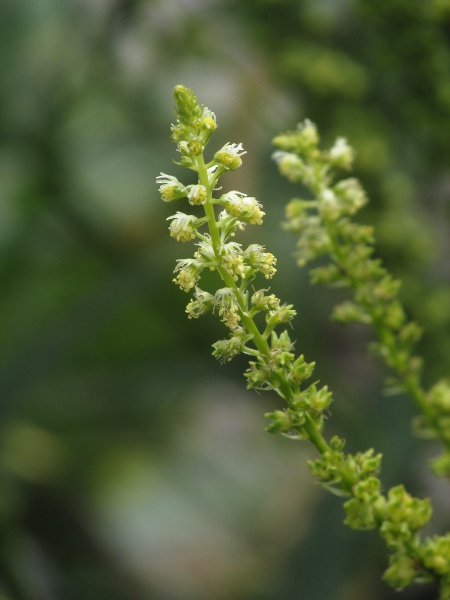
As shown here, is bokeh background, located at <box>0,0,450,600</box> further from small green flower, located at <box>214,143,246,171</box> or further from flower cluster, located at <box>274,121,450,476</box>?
small green flower, located at <box>214,143,246,171</box>

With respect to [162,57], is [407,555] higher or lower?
lower

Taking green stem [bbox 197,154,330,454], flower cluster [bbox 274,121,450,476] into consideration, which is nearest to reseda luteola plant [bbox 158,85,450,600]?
green stem [bbox 197,154,330,454]

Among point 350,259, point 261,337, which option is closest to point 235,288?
point 261,337

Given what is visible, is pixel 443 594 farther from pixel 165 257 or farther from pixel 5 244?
pixel 5 244

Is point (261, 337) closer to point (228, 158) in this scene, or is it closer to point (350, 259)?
point (228, 158)

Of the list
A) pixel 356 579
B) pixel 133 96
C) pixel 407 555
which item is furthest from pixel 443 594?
pixel 133 96
